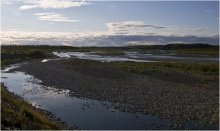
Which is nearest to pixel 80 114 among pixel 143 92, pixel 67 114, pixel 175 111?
pixel 67 114

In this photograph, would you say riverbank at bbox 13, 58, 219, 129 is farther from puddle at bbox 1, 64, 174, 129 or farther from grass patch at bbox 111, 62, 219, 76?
grass patch at bbox 111, 62, 219, 76

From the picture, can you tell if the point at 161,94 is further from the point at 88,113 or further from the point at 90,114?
the point at 90,114

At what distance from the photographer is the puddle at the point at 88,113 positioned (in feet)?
69.9

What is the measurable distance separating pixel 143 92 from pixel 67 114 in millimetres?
10789

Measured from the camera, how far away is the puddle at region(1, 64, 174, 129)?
839 inches

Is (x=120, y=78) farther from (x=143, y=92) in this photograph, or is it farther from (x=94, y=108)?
(x=94, y=108)

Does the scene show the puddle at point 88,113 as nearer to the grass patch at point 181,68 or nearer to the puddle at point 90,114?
the puddle at point 90,114

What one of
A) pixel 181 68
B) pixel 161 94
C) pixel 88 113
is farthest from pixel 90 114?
pixel 181 68

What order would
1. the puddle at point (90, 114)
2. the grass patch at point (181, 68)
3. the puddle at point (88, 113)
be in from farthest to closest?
the grass patch at point (181, 68) → the puddle at point (88, 113) → the puddle at point (90, 114)

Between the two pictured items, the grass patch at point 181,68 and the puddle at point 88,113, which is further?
the grass patch at point 181,68

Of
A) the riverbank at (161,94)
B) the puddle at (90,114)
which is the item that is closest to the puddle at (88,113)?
the puddle at (90,114)

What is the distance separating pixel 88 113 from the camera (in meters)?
24.7

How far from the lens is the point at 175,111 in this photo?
81.3 ft

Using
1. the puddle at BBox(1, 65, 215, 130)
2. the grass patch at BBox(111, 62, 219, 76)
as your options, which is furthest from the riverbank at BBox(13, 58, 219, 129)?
the grass patch at BBox(111, 62, 219, 76)
